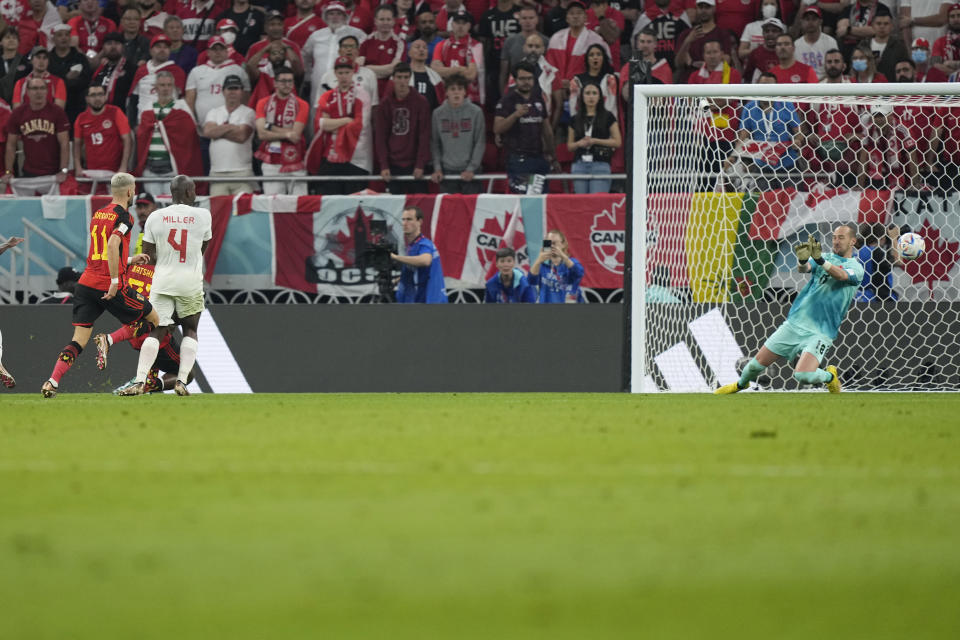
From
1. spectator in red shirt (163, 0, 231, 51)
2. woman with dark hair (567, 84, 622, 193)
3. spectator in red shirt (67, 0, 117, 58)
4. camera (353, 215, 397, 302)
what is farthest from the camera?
spectator in red shirt (67, 0, 117, 58)

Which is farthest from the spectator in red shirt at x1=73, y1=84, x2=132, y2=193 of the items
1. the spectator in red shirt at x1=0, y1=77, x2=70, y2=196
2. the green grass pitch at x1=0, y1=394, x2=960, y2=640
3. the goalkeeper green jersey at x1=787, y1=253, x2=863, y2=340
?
the green grass pitch at x1=0, y1=394, x2=960, y2=640

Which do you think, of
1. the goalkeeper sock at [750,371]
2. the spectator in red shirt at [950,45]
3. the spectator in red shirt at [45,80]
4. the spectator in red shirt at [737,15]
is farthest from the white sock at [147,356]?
the spectator in red shirt at [950,45]

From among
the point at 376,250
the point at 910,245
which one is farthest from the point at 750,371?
the point at 376,250

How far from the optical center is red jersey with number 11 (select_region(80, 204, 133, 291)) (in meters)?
10.8

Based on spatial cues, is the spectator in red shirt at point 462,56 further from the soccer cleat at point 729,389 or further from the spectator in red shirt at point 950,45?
the soccer cleat at point 729,389

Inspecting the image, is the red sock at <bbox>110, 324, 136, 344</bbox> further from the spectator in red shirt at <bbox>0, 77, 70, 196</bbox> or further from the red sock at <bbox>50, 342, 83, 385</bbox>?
the spectator in red shirt at <bbox>0, 77, 70, 196</bbox>

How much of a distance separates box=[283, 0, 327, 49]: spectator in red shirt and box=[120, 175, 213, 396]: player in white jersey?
6.06 m

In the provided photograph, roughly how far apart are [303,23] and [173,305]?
21.6 feet

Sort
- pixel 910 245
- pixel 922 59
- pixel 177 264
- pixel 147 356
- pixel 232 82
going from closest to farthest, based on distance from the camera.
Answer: pixel 147 356, pixel 177 264, pixel 910 245, pixel 922 59, pixel 232 82

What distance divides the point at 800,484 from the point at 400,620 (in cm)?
241

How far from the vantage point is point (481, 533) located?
400 cm

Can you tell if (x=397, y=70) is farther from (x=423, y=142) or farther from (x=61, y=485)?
(x=61, y=485)

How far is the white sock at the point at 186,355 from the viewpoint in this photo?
11.1 m

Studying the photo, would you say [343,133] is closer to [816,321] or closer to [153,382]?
[153,382]
